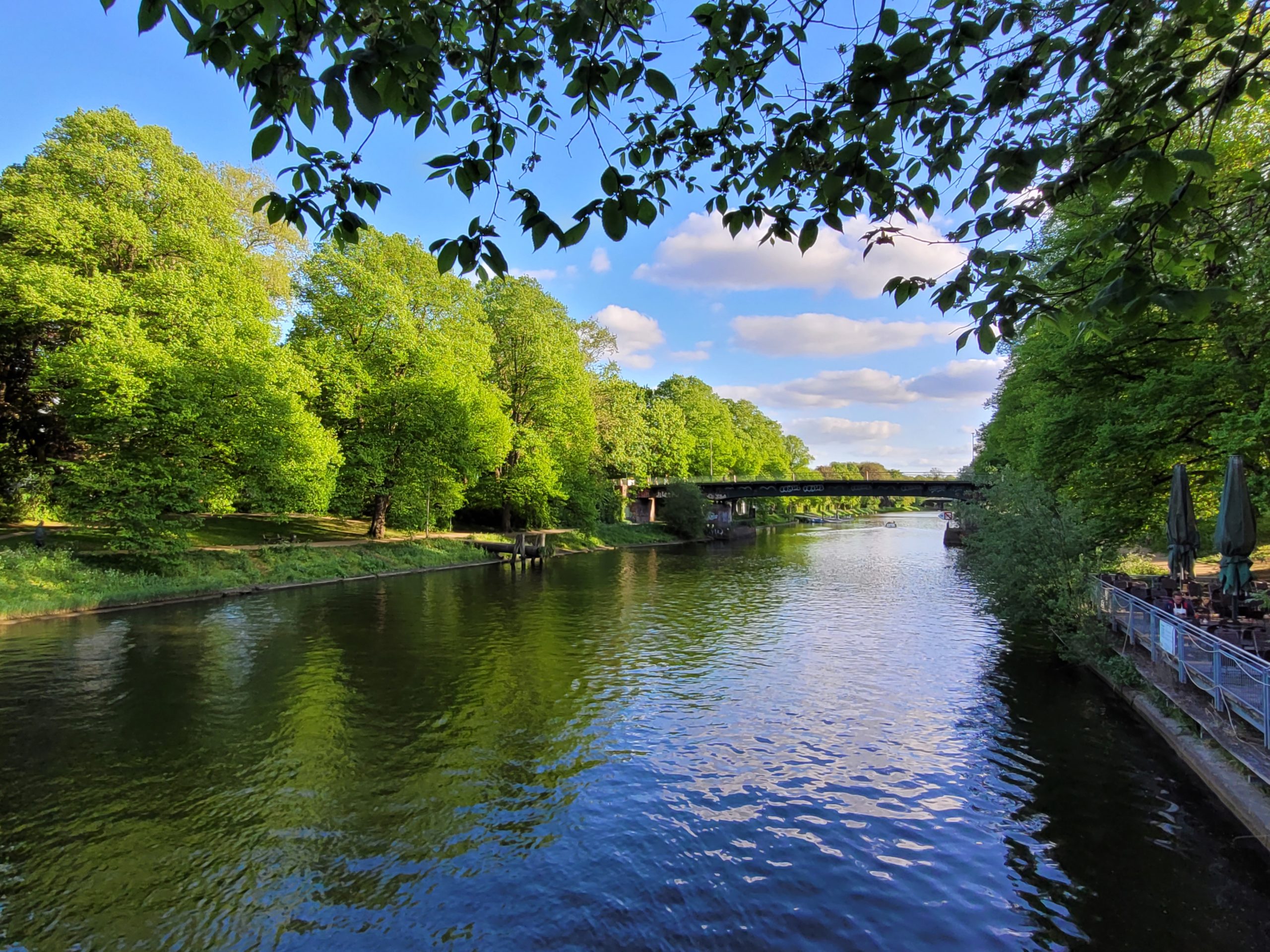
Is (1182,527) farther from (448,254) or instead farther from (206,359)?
(206,359)

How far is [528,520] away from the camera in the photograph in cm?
4791

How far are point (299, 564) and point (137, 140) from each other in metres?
16.4

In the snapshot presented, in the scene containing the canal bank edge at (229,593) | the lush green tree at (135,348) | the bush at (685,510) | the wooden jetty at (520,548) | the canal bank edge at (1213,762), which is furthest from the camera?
the bush at (685,510)

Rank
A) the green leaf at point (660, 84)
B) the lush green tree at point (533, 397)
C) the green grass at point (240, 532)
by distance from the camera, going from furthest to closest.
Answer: the lush green tree at point (533, 397), the green grass at point (240, 532), the green leaf at point (660, 84)

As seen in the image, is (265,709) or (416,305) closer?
(265,709)

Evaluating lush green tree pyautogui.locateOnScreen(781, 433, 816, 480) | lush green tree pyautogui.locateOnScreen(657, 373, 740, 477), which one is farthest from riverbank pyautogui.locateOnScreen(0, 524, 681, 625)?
lush green tree pyautogui.locateOnScreen(781, 433, 816, 480)

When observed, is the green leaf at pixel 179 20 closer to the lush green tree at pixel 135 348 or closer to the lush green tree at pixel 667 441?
the lush green tree at pixel 135 348

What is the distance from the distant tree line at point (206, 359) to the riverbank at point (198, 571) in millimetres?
1435

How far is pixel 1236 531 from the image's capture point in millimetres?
10906

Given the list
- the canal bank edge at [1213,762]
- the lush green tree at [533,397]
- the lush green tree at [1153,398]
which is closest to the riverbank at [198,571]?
the lush green tree at [533,397]

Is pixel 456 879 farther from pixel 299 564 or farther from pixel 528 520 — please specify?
pixel 528 520

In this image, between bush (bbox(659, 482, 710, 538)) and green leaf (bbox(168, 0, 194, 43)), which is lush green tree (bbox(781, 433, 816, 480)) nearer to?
bush (bbox(659, 482, 710, 538))

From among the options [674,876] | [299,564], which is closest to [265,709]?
[674,876]

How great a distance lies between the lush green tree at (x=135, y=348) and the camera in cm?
2039
